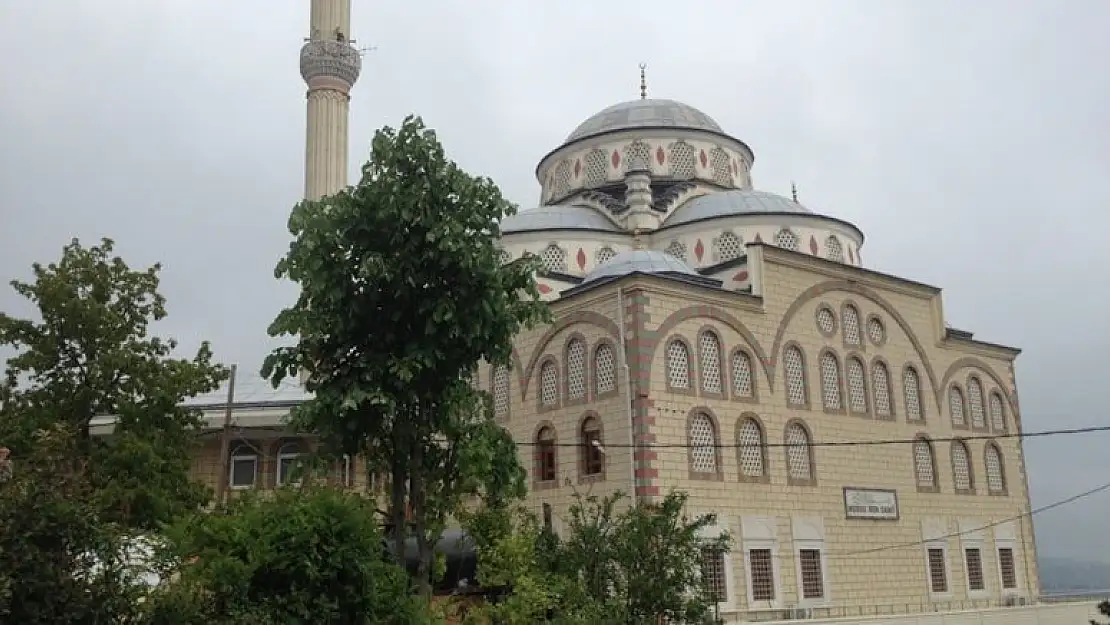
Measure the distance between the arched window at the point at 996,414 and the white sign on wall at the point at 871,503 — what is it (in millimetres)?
5332

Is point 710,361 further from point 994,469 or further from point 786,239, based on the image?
point 994,469

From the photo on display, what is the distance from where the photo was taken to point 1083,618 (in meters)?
28.0

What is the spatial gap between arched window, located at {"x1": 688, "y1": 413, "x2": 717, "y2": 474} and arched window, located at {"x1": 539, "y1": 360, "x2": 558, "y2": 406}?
320 centimetres

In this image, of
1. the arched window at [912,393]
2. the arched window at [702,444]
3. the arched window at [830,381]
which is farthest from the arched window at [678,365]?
the arched window at [912,393]

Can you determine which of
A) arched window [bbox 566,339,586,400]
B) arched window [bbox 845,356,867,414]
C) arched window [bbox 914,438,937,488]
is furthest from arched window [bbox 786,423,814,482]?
A: arched window [bbox 566,339,586,400]

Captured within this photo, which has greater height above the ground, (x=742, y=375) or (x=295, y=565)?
(x=742, y=375)

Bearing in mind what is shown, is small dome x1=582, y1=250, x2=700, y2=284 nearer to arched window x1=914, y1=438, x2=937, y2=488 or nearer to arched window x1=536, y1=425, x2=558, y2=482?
arched window x1=536, y1=425, x2=558, y2=482

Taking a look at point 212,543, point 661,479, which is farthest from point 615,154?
point 212,543

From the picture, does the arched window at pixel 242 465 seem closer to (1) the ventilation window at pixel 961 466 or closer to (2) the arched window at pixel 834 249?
(2) the arched window at pixel 834 249

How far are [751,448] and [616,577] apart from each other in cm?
779

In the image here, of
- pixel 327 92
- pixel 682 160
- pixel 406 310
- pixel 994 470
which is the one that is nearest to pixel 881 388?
pixel 994 470

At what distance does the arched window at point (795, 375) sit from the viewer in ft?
78.5

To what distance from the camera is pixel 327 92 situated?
34062 mm

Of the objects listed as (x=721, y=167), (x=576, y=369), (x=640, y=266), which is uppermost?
(x=721, y=167)
